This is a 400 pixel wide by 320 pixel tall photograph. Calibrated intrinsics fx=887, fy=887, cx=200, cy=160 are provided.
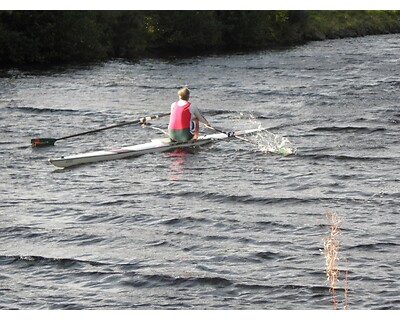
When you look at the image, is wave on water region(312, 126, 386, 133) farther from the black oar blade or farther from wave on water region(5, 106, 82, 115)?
wave on water region(5, 106, 82, 115)

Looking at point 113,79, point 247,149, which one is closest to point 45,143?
point 247,149

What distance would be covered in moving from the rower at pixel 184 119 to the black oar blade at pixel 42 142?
3.04m

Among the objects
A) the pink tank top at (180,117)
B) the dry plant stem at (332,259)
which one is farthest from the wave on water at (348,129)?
the dry plant stem at (332,259)

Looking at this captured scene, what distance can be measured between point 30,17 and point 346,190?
87.0 feet

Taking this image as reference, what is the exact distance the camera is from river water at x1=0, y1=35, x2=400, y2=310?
11336 millimetres

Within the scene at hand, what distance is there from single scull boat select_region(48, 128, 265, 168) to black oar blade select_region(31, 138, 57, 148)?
194 cm

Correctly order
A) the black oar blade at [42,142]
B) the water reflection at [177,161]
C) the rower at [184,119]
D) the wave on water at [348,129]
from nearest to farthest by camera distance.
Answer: the water reflection at [177,161] < the rower at [184,119] < the black oar blade at [42,142] < the wave on water at [348,129]

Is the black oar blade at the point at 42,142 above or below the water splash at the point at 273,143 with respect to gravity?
above

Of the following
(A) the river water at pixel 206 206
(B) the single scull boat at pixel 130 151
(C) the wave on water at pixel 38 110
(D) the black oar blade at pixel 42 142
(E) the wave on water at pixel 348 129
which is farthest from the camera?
(C) the wave on water at pixel 38 110

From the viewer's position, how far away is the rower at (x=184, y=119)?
63.8ft

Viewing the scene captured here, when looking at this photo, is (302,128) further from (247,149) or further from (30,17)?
(30,17)

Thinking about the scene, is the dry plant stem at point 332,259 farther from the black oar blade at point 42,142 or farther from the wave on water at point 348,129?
the wave on water at point 348,129

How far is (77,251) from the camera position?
13.0 metres

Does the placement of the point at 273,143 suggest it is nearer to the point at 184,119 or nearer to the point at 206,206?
the point at 184,119
